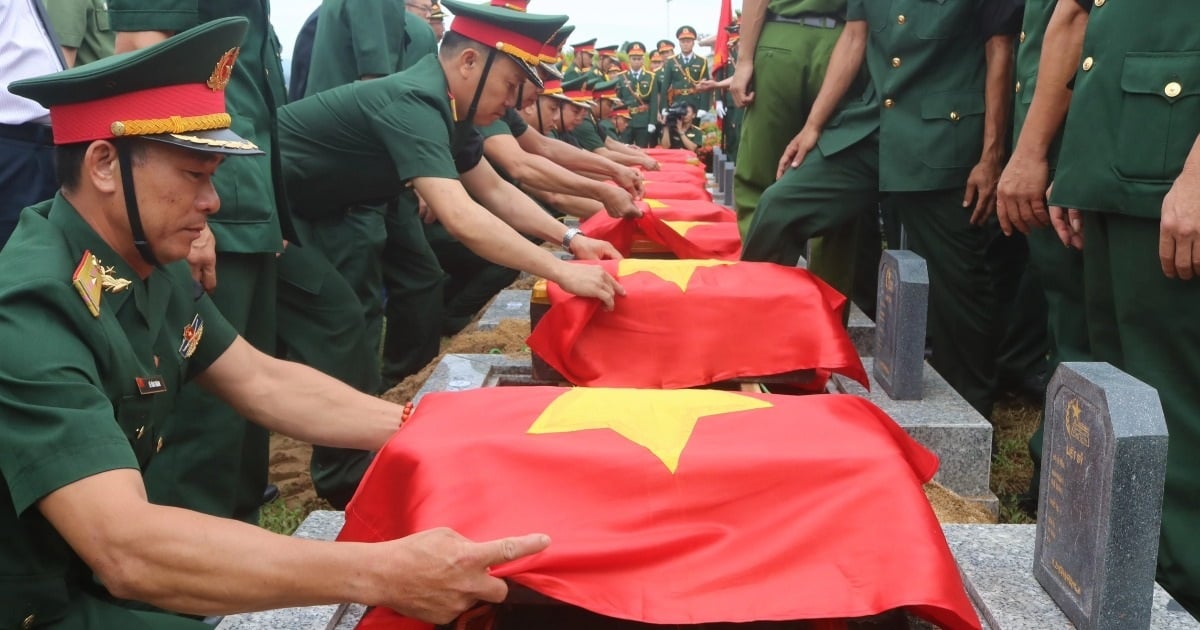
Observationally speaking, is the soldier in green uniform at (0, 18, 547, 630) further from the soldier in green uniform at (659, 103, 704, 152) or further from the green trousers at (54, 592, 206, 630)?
the soldier in green uniform at (659, 103, 704, 152)

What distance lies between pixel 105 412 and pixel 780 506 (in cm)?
96

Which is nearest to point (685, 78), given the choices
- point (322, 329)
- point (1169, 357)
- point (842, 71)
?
point (842, 71)

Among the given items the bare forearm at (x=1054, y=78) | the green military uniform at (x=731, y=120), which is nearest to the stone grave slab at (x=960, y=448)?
the bare forearm at (x=1054, y=78)

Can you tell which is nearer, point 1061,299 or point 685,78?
point 1061,299

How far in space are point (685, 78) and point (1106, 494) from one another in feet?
54.8

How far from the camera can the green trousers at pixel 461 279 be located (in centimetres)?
648

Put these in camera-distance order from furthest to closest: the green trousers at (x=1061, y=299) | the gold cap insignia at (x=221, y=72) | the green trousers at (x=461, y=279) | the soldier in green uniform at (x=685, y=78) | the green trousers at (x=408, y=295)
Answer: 1. the soldier in green uniform at (x=685, y=78)
2. the green trousers at (x=461, y=279)
3. the green trousers at (x=408, y=295)
4. the green trousers at (x=1061, y=299)
5. the gold cap insignia at (x=221, y=72)

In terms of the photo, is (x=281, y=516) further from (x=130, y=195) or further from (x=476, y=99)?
(x=130, y=195)

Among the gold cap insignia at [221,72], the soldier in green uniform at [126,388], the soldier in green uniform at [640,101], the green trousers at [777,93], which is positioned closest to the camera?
the soldier in green uniform at [126,388]

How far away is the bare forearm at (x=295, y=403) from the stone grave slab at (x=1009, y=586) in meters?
1.10

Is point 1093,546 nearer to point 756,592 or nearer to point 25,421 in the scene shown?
point 756,592

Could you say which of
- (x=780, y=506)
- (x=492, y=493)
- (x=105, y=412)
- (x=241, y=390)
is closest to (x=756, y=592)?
(x=780, y=506)

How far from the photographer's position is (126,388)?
1643mm

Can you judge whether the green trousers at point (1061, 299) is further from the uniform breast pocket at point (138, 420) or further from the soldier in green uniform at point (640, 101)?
the soldier in green uniform at point (640, 101)
